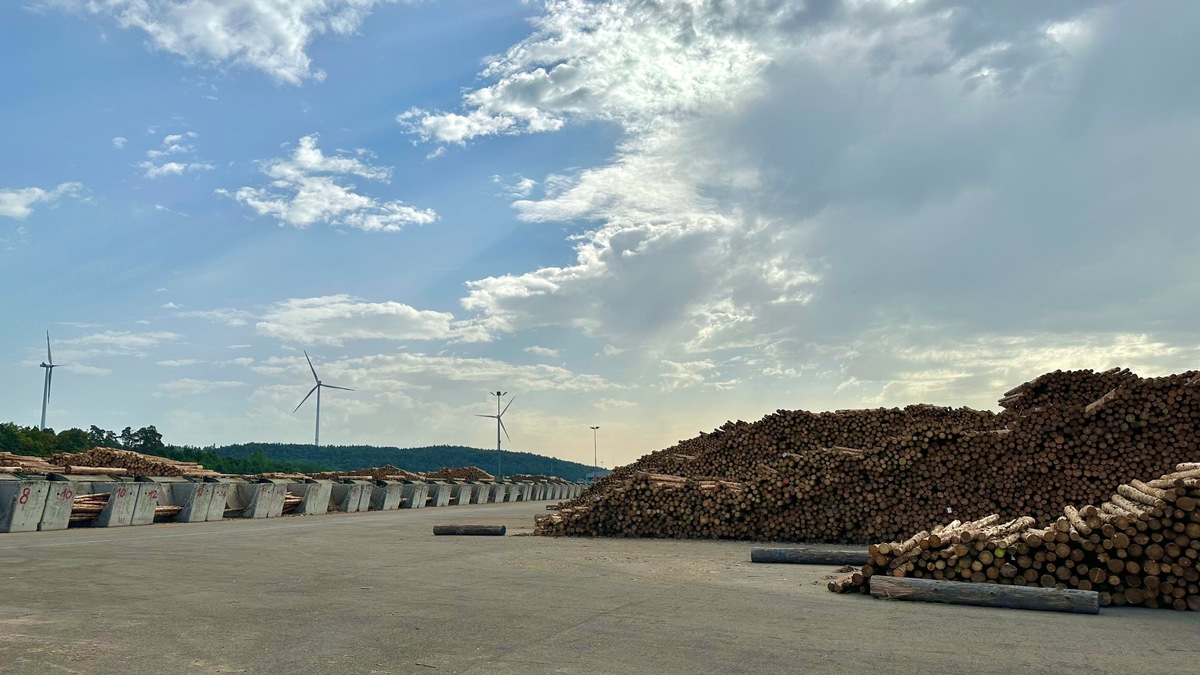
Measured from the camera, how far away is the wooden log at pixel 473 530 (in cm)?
2106

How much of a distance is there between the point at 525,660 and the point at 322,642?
1877 millimetres

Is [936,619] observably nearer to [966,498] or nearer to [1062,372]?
[966,498]

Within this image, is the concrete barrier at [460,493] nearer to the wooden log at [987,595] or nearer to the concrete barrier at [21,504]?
the concrete barrier at [21,504]

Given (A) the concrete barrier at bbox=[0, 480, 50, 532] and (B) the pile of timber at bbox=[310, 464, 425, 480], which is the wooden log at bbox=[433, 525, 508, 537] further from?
(B) the pile of timber at bbox=[310, 464, 425, 480]

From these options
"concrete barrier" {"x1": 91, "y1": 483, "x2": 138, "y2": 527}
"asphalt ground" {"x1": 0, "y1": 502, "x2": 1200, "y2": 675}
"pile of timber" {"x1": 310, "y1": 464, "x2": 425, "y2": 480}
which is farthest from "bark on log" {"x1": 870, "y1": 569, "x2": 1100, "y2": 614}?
"pile of timber" {"x1": 310, "y1": 464, "x2": 425, "y2": 480}

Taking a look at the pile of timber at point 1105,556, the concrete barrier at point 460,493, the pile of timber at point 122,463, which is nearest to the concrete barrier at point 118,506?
the pile of timber at point 122,463

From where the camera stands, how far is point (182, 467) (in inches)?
1555

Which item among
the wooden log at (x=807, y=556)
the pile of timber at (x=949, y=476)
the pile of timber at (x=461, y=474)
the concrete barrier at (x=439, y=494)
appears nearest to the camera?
the wooden log at (x=807, y=556)

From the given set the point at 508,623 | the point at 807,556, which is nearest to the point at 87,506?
the point at 807,556

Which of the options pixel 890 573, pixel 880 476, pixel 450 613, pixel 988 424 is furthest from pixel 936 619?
pixel 988 424

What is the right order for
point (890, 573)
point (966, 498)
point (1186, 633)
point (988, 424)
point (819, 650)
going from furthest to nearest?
point (988, 424) < point (966, 498) < point (890, 573) < point (1186, 633) < point (819, 650)

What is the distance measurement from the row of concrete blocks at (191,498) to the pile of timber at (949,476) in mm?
11214

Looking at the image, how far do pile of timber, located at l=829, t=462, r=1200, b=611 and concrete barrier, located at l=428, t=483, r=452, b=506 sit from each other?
121ft

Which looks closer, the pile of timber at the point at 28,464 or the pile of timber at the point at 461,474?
the pile of timber at the point at 28,464
